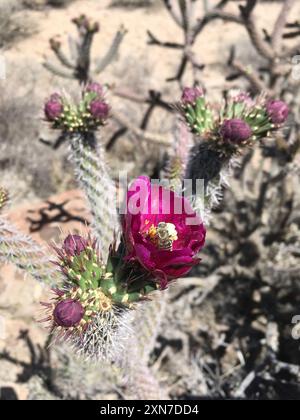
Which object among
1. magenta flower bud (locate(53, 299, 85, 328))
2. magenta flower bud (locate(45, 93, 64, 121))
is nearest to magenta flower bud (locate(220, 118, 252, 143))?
magenta flower bud (locate(45, 93, 64, 121))

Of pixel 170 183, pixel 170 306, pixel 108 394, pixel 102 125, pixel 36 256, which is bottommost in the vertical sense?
pixel 108 394

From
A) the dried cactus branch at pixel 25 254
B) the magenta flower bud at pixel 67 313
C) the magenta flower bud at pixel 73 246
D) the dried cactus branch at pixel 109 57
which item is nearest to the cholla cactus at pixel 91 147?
the dried cactus branch at pixel 25 254

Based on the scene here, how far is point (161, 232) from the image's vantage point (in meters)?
1.98

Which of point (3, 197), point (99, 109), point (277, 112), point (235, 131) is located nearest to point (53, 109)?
point (99, 109)

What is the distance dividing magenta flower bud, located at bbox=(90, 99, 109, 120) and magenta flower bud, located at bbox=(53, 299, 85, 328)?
58.4 inches

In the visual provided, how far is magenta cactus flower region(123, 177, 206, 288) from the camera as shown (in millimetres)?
1915

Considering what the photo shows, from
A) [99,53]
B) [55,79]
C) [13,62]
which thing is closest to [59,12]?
[99,53]

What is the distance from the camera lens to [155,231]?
7.00 feet

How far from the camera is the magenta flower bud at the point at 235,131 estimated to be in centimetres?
262

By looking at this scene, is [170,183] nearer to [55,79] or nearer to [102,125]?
[102,125]

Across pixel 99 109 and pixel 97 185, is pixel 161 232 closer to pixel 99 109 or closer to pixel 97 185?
pixel 99 109

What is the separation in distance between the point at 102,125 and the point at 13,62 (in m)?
7.62

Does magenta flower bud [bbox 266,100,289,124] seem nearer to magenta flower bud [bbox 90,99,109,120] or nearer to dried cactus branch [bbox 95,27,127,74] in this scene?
magenta flower bud [bbox 90,99,109,120]

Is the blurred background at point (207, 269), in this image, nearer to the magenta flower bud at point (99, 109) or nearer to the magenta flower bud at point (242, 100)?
the magenta flower bud at point (242, 100)
